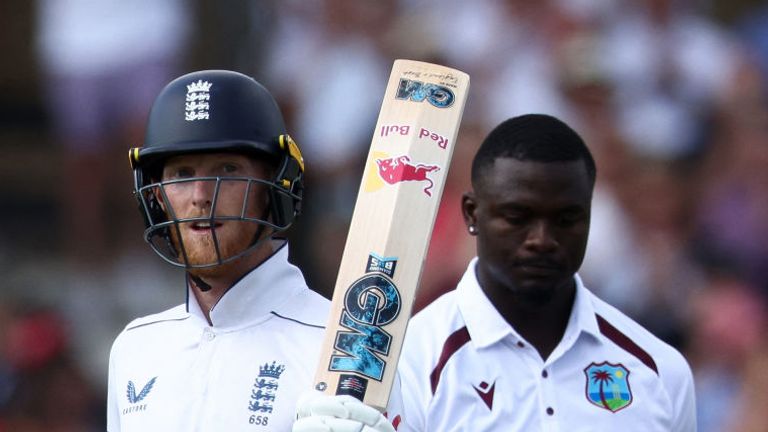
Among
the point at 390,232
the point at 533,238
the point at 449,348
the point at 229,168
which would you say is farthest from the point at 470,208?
the point at 229,168

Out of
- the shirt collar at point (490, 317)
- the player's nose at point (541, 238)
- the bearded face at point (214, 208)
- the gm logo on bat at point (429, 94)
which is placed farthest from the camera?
the shirt collar at point (490, 317)

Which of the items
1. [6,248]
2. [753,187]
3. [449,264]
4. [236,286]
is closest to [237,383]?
[236,286]

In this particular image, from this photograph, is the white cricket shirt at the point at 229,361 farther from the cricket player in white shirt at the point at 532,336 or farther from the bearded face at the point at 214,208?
the cricket player in white shirt at the point at 532,336

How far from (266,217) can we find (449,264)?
291cm

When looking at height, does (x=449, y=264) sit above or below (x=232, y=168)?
below

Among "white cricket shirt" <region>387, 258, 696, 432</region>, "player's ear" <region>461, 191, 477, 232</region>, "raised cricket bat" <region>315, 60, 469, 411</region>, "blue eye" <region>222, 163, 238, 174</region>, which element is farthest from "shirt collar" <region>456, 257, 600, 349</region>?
"blue eye" <region>222, 163, 238, 174</region>

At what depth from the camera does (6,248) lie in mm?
8633

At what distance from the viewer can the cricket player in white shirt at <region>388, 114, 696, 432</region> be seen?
4160 mm

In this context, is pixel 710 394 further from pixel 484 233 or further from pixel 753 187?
pixel 484 233

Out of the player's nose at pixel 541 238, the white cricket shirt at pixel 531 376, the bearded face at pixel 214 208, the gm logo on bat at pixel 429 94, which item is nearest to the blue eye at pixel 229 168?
the bearded face at pixel 214 208

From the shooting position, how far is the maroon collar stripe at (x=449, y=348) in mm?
4168

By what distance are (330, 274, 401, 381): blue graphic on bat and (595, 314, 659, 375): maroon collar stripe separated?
890mm

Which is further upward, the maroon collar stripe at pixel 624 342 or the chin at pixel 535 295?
the chin at pixel 535 295

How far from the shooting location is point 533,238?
13.6ft
